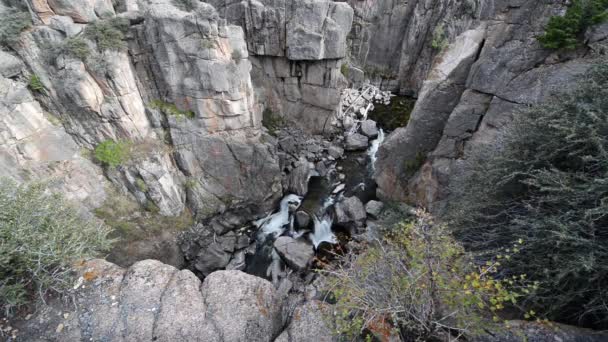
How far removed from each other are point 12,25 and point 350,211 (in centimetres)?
1613

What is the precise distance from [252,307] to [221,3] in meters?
18.0

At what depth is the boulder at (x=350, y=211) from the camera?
44.1ft

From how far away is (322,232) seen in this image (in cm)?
1371

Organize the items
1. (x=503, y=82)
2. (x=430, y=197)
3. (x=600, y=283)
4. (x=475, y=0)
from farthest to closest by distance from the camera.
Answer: (x=475, y=0), (x=430, y=197), (x=503, y=82), (x=600, y=283)

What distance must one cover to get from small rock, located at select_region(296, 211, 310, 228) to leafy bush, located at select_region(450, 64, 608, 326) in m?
8.52

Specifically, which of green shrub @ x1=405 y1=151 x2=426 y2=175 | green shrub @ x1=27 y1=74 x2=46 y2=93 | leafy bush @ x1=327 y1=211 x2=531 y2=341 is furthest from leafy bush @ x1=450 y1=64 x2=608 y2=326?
green shrub @ x1=27 y1=74 x2=46 y2=93

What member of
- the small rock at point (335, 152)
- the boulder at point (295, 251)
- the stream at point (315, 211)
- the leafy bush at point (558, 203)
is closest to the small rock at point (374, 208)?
the stream at point (315, 211)

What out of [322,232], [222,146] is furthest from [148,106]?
[322,232]

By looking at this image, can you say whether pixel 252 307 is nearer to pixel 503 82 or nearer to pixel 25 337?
pixel 25 337

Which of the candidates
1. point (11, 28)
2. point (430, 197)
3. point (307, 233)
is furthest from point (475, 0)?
point (11, 28)

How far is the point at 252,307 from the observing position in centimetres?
486

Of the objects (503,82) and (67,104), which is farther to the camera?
(67,104)

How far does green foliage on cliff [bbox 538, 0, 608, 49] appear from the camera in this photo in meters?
6.00

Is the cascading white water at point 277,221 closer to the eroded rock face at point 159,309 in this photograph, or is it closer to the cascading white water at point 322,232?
the cascading white water at point 322,232
